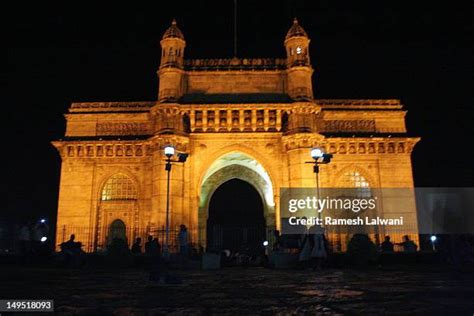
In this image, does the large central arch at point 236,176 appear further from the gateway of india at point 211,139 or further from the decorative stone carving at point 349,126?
the decorative stone carving at point 349,126

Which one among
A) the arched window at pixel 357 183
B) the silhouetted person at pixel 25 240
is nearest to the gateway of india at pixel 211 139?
the arched window at pixel 357 183

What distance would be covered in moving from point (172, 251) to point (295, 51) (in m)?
15.9

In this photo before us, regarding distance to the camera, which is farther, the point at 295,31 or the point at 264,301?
the point at 295,31

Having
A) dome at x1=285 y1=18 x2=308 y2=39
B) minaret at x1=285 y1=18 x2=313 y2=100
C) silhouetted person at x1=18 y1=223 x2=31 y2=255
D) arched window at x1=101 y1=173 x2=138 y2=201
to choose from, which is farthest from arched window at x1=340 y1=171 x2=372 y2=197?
silhouetted person at x1=18 y1=223 x2=31 y2=255

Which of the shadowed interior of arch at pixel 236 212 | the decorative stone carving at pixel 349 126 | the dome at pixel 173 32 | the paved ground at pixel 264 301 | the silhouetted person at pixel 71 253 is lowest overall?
the paved ground at pixel 264 301

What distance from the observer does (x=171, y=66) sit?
Result: 93.2ft

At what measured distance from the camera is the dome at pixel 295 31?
96.8 ft

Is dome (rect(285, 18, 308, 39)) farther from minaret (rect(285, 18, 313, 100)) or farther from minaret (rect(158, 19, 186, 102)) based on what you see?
minaret (rect(158, 19, 186, 102))

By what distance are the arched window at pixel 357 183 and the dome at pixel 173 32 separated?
15256mm

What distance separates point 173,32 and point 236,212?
17387mm

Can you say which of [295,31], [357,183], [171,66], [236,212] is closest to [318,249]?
[357,183]

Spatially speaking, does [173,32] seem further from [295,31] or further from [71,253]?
[71,253]

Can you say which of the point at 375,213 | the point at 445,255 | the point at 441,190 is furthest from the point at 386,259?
the point at 441,190

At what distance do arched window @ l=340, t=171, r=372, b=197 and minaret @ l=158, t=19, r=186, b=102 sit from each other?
Result: 1292 centimetres
